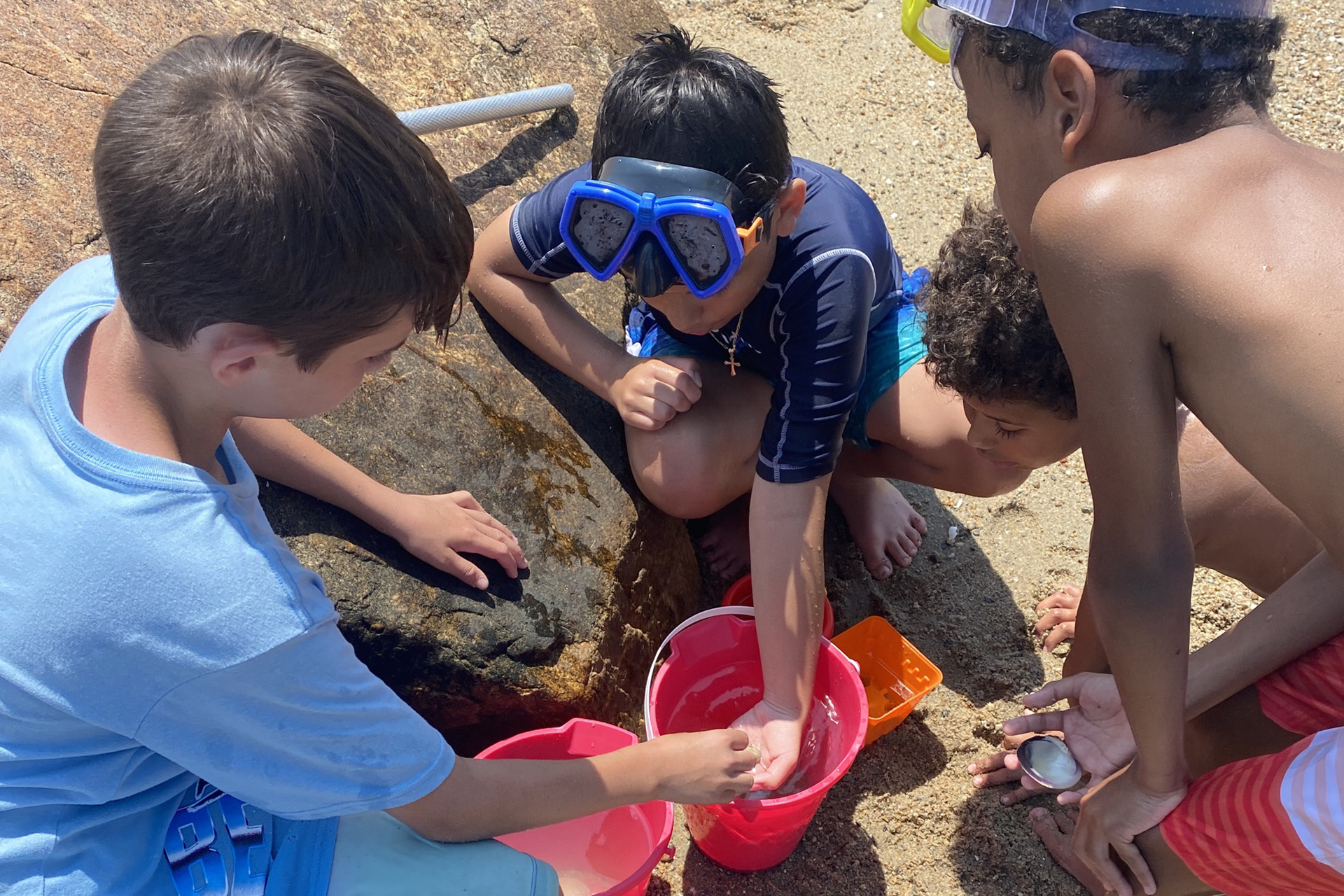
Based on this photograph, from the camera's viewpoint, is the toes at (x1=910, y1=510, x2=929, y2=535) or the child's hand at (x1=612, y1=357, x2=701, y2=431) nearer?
the child's hand at (x1=612, y1=357, x2=701, y2=431)

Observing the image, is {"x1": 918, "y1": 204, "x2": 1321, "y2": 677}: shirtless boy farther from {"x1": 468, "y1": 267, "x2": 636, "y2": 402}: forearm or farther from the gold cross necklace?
{"x1": 468, "y1": 267, "x2": 636, "y2": 402}: forearm

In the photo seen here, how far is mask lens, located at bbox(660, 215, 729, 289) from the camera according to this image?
5.86 feet

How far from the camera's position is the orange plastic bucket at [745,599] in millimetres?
2246

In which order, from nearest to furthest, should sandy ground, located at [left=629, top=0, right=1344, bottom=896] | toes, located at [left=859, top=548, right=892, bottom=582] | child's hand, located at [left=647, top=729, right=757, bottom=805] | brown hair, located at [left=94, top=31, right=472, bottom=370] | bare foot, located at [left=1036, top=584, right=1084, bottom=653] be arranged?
1. brown hair, located at [left=94, top=31, right=472, bottom=370]
2. child's hand, located at [left=647, top=729, right=757, bottom=805]
3. sandy ground, located at [left=629, top=0, right=1344, bottom=896]
4. bare foot, located at [left=1036, top=584, right=1084, bottom=653]
5. toes, located at [left=859, top=548, right=892, bottom=582]

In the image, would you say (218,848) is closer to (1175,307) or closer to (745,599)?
(745,599)

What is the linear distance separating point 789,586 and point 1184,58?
113 centimetres

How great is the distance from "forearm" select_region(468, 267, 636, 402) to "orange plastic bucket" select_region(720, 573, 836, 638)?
0.53 m

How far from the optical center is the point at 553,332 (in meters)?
2.27

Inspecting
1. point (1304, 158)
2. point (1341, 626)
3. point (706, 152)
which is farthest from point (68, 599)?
point (1341, 626)

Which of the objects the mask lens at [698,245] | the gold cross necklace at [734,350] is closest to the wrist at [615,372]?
the gold cross necklace at [734,350]

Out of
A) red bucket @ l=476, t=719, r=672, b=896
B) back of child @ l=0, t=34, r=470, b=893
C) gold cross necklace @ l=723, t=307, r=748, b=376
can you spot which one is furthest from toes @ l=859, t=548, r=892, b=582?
back of child @ l=0, t=34, r=470, b=893

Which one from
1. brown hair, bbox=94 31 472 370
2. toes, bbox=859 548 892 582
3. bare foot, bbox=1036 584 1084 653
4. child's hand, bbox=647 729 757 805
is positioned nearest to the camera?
brown hair, bbox=94 31 472 370

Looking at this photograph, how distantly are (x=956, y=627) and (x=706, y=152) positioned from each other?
1391 millimetres

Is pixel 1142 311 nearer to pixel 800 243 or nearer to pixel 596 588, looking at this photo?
pixel 800 243
